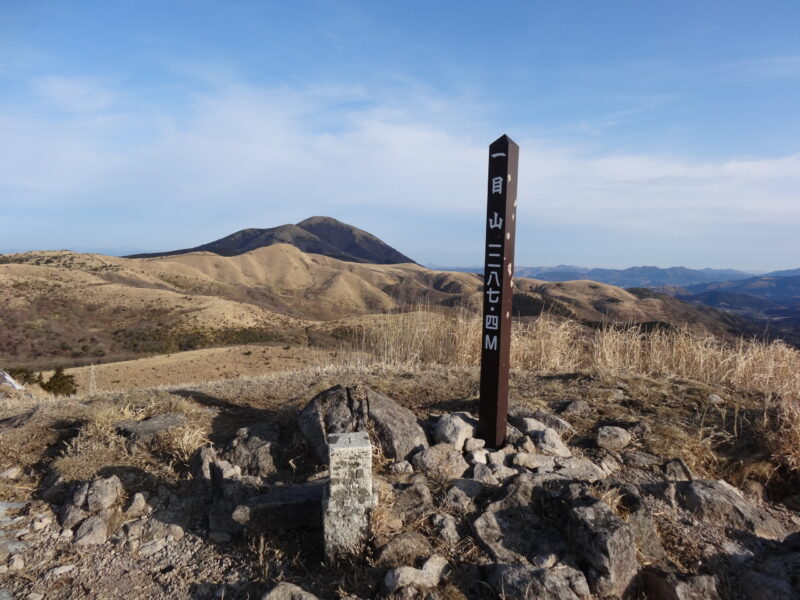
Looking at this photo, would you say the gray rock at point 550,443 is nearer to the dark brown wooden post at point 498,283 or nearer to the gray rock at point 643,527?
the dark brown wooden post at point 498,283

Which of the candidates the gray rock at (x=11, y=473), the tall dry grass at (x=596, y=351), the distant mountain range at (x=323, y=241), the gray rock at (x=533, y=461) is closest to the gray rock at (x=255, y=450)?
the gray rock at (x=11, y=473)

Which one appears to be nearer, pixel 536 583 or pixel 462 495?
pixel 536 583

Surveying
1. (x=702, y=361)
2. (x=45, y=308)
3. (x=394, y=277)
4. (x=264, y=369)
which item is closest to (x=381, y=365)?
(x=702, y=361)

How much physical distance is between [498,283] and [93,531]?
332 cm

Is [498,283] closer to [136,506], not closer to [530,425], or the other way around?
[530,425]

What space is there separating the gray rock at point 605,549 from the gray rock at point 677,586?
3.8 inches

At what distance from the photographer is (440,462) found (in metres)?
3.79

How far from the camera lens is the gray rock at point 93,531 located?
313cm

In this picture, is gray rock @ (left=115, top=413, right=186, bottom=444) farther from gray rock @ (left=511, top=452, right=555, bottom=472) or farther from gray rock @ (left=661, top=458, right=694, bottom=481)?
gray rock @ (left=661, top=458, right=694, bottom=481)

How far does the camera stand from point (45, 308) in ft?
83.0

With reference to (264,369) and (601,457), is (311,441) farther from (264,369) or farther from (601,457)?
Result: (264,369)

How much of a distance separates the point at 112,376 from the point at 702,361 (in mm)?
14125

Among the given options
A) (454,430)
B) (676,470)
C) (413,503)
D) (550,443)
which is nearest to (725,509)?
(676,470)

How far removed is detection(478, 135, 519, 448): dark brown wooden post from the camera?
3.93 m
